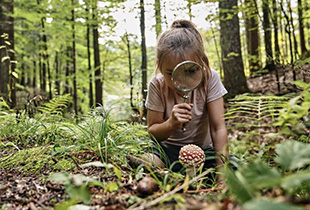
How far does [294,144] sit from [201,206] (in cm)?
38

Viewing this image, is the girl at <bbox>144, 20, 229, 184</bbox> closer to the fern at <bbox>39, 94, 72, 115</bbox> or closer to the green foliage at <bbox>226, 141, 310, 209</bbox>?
the green foliage at <bbox>226, 141, 310, 209</bbox>

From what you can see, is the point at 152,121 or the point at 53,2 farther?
the point at 53,2

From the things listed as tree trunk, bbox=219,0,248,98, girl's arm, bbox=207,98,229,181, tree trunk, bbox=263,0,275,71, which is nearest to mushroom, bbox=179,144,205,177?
girl's arm, bbox=207,98,229,181

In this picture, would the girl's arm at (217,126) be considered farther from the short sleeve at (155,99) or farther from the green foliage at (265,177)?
the green foliage at (265,177)

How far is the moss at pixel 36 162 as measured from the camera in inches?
66.7

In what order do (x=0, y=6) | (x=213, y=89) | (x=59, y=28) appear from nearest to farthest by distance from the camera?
(x=213, y=89) → (x=0, y=6) → (x=59, y=28)

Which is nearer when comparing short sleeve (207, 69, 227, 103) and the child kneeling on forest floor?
the child kneeling on forest floor

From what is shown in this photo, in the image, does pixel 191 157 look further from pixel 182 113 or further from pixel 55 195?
pixel 55 195

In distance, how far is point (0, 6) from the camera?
6.30m

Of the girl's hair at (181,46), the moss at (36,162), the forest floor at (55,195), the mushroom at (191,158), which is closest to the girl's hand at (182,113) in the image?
the mushroom at (191,158)

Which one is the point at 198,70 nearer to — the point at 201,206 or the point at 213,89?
the point at 213,89

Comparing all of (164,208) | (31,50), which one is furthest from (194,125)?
(31,50)

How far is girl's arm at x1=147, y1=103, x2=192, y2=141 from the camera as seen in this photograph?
1769 millimetres

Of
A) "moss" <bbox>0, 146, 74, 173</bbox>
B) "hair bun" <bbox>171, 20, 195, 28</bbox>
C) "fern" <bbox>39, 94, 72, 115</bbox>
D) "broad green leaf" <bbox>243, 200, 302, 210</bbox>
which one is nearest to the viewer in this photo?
"broad green leaf" <bbox>243, 200, 302, 210</bbox>
